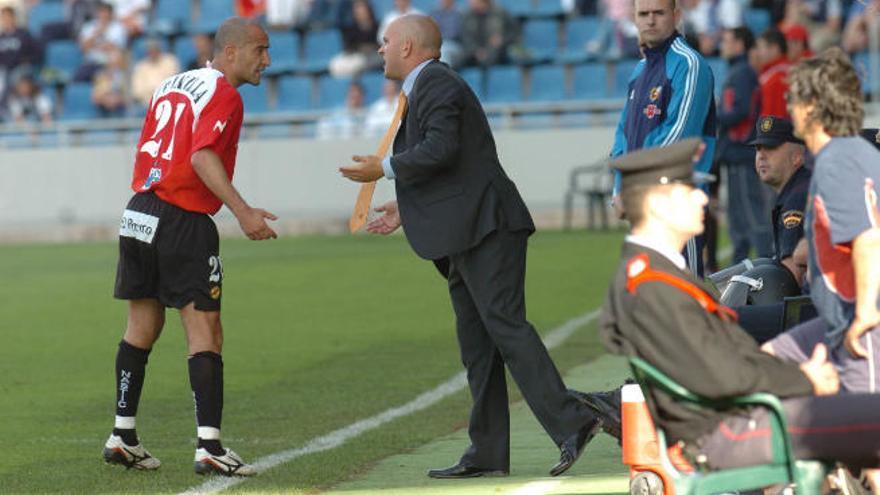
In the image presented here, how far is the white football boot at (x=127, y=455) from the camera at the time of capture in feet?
28.4

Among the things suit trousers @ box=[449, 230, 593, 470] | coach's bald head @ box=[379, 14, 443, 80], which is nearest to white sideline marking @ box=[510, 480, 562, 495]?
suit trousers @ box=[449, 230, 593, 470]

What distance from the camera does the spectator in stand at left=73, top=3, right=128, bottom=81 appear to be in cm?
2939

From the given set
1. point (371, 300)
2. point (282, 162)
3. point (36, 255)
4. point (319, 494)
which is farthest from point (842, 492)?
Answer: point (282, 162)

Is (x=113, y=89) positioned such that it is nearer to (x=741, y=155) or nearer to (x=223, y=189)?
(x=741, y=155)

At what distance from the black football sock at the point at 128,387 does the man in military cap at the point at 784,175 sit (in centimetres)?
285

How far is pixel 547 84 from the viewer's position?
1059 inches

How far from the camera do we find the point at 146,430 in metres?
10.0

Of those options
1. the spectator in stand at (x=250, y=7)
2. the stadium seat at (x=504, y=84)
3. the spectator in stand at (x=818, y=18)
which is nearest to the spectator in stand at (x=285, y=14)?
the spectator in stand at (x=250, y=7)

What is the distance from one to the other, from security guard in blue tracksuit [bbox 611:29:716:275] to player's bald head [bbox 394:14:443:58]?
1025 mm

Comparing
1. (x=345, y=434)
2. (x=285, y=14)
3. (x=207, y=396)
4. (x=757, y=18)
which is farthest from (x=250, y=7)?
(x=207, y=396)

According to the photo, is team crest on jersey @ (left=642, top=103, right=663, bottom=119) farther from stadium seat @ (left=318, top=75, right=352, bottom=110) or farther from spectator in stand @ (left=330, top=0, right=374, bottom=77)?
stadium seat @ (left=318, top=75, right=352, bottom=110)

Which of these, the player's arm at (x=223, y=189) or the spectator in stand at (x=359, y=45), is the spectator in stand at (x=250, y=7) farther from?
the player's arm at (x=223, y=189)

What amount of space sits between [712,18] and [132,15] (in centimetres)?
956

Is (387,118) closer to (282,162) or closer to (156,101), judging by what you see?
(282,162)
